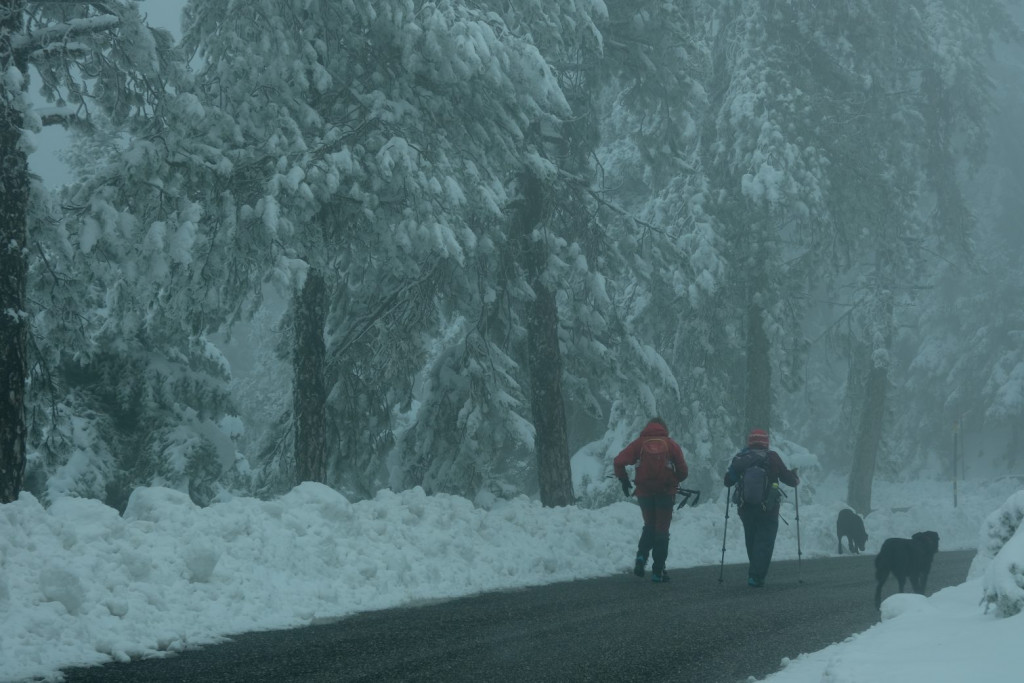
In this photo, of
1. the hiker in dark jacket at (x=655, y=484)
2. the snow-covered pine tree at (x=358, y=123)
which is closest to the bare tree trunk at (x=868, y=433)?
the hiker in dark jacket at (x=655, y=484)

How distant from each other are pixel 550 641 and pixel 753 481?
19.0 feet

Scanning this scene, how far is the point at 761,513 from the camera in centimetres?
1251

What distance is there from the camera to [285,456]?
699 inches

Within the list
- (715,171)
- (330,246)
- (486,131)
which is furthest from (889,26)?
(330,246)

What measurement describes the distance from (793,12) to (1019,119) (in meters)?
30.8

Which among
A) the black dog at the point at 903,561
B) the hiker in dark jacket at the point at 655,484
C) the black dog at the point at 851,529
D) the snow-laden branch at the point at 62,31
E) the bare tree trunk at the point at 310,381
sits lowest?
the black dog at the point at 851,529

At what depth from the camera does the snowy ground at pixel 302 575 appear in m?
5.84

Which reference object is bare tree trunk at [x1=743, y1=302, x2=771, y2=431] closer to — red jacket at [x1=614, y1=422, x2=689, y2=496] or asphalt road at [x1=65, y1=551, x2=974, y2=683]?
red jacket at [x1=614, y1=422, x2=689, y2=496]

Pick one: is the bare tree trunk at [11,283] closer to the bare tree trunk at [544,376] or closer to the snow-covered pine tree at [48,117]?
the snow-covered pine tree at [48,117]

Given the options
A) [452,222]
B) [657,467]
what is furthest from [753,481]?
[452,222]

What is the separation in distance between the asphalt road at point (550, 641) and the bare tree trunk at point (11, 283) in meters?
3.12

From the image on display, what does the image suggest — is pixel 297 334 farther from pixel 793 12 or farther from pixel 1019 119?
pixel 1019 119

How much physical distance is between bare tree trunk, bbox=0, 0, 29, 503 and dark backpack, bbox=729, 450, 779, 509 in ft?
25.7

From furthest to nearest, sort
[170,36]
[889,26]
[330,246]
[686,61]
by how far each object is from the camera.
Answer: [889,26], [686,61], [330,246], [170,36]
